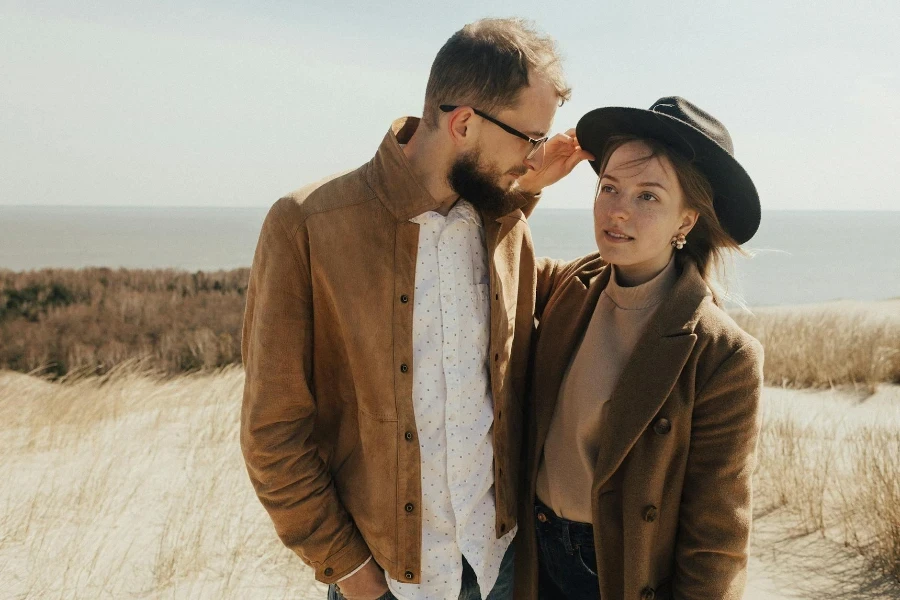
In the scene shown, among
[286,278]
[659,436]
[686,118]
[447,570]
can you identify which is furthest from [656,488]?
[286,278]

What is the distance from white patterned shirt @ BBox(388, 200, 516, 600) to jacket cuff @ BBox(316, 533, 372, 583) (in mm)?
131

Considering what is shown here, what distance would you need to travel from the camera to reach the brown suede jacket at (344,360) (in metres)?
1.89

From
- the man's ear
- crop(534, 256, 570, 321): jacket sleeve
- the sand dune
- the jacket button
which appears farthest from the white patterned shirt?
the sand dune

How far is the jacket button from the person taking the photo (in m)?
1.94

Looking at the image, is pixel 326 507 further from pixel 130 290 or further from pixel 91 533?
pixel 130 290

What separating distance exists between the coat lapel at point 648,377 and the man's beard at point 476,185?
2.07 feet

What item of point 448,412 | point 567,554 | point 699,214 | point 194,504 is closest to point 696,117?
point 699,214

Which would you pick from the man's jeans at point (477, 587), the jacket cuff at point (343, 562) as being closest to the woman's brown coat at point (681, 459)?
the man's jeans at point (477, 587)

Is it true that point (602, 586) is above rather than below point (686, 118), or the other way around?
below

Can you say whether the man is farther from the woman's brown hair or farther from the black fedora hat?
the woman's brown hair

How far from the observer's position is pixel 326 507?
6.49 ft

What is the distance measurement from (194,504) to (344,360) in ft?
11.1

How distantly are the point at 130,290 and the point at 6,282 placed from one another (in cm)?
260

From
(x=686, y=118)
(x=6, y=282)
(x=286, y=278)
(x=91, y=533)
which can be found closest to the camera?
(x=286, y=278)
